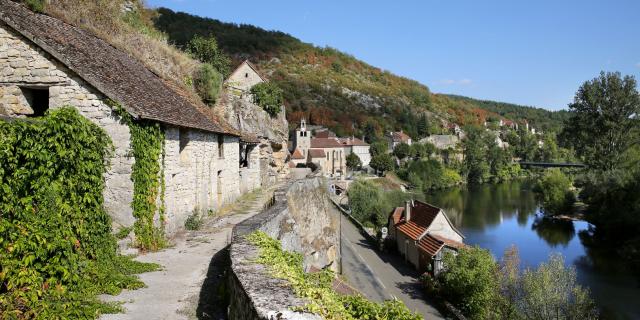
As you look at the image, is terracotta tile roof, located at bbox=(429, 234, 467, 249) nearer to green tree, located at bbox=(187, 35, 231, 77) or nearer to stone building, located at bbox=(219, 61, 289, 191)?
stone building, located at bbox=(219, 61, 289, 191)

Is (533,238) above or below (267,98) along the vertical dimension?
below

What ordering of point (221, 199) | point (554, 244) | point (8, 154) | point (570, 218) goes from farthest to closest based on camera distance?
point (570, 218), point (554, 244), point (221, 199), point (8, 154)

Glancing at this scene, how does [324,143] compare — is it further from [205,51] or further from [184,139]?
[184,139]

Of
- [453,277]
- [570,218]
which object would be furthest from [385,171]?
[453,277]

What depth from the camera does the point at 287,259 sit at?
741cm

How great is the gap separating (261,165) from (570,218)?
146ft

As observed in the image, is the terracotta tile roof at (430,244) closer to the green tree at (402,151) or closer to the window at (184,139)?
the window at (184,139)

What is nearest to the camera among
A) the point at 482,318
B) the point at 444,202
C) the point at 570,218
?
the point at 482,318

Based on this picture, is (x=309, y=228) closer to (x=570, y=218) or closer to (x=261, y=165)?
(x=261, y=165)

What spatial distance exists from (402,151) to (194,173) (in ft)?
298

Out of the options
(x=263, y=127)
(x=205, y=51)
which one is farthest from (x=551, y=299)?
(x=205, y=51)

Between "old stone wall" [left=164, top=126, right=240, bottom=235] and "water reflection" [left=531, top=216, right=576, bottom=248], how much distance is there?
119ft

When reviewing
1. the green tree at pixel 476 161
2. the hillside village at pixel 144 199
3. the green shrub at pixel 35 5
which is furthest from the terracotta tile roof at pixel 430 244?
the green tree at pixel 476 161

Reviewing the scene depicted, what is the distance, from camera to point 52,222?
6641mm
